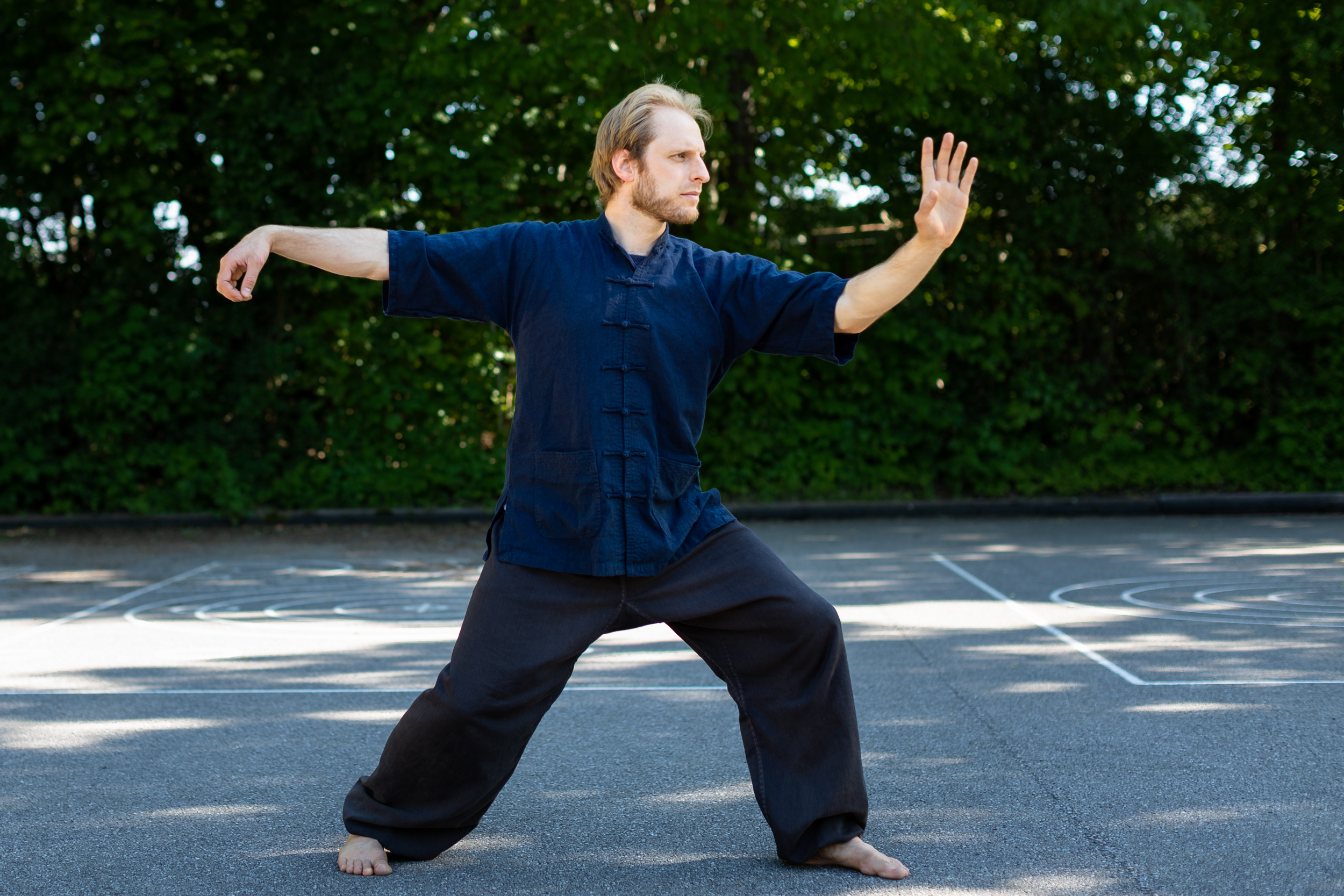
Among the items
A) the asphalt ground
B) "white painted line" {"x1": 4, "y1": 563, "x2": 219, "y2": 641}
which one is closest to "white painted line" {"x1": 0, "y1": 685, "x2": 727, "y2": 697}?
the asphalt ground

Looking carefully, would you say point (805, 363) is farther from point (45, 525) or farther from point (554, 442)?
point (554, 442)

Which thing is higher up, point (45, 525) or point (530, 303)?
point (530, 303)

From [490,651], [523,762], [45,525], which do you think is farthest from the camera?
[45,525]

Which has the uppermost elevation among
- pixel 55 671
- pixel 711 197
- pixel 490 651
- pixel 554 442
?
pixel 711 197

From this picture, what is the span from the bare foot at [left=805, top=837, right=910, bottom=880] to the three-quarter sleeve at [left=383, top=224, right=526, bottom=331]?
1694 mm

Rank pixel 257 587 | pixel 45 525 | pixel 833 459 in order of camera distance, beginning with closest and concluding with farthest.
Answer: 1. pixel 257 587
2. pixel 45 525
3. pixel 833 459

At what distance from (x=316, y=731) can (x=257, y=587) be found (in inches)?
176

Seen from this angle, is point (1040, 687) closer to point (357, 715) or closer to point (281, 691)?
point (357, 715)

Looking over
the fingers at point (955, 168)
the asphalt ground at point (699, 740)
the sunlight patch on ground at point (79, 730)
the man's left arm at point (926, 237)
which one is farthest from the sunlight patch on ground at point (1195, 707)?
the sunlight patch on ground at point (79, 730)

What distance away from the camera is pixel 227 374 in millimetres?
14406

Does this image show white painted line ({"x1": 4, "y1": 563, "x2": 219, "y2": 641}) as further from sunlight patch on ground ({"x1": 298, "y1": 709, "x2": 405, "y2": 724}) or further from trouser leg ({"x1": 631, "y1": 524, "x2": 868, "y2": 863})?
trouser leg ({"x1": 631, "y1": 524, "x2": 868, "y2": 863})

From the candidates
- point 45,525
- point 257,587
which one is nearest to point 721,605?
point 257,587

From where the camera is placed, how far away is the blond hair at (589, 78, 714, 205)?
3309 millimetres

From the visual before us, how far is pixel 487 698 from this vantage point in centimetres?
322
